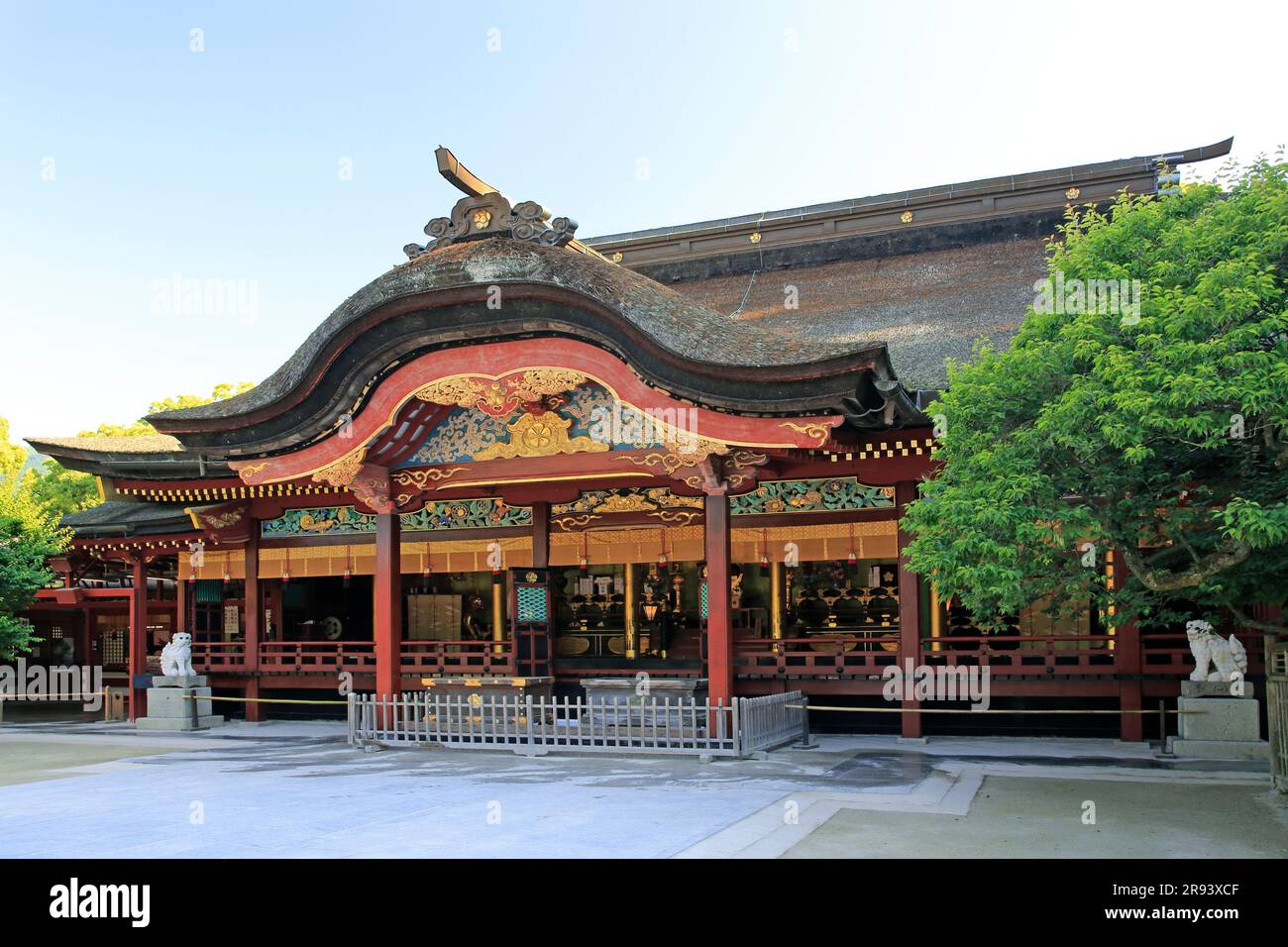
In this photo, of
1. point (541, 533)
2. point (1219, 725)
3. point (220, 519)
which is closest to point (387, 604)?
point (541, 533)

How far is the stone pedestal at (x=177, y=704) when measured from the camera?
2008 centimetres

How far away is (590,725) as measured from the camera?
50.5 ft

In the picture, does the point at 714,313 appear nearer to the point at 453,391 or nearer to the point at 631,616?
the point at 453,391

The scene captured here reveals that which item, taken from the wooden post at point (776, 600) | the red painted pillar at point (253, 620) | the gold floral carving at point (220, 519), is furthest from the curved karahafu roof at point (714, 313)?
the wooden post at point (776, 600)

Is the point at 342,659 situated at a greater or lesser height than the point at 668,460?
lesser

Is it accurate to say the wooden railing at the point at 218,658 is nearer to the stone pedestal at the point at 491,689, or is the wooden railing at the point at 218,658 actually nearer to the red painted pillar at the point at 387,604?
the red painted pillar at the point at 387,604

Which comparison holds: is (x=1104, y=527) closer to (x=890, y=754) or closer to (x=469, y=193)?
(x=890, y=754)

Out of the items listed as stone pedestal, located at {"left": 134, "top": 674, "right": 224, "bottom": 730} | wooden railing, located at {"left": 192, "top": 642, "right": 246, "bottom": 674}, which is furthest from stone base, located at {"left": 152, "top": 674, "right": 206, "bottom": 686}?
wooden railing, located at {"left": 192, "top": 642, "right": 246, "bottom": 674}

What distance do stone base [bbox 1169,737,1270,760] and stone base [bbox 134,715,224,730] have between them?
15720mm

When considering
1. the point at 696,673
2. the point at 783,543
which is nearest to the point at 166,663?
the point at 696,673

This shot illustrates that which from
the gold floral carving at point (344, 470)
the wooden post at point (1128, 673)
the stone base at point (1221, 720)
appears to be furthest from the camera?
the gold floral carving at point (344, 470)

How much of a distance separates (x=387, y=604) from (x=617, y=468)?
4.27 metres

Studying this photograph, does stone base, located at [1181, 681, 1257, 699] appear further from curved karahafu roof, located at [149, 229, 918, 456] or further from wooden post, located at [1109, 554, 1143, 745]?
curved karahafu roof, located at [149, 229, 918, 456]

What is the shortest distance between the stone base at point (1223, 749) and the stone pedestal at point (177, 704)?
15.6 meters
